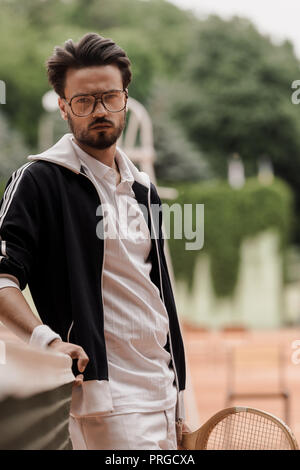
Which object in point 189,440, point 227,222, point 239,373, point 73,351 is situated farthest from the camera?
point 227,222

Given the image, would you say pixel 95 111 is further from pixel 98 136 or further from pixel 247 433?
pixel 247 433

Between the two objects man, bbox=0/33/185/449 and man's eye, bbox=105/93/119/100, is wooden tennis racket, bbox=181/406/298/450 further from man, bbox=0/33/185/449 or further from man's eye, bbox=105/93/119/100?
man's eye, bbox=105/93/119/100

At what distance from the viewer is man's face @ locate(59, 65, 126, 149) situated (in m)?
1.47

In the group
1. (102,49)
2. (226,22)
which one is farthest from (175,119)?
(102,49)

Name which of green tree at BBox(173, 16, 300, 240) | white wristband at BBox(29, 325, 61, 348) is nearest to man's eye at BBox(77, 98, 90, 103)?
white wristband at BBox(29, 325, 61, 348)

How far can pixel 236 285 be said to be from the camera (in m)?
15.8

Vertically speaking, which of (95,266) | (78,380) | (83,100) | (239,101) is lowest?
(78,380)

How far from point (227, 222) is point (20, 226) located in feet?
48.0

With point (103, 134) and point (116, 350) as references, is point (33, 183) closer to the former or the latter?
point (103, 134)

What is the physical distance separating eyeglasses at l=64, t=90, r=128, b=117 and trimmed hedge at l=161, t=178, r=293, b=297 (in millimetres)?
13789

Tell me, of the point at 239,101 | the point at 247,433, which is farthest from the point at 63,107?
the point at 239,101

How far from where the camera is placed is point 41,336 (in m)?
1.28

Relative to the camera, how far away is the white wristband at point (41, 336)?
127 cm

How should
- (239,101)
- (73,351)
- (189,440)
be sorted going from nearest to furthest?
(73,351)
(189,440)
(239,101)
